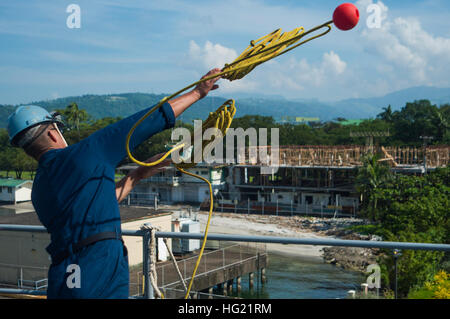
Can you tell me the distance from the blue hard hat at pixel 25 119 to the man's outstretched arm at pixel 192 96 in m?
0.48

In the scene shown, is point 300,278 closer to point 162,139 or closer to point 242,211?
point 242,211

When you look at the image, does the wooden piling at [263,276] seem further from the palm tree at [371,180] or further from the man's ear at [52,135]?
the man's ear at [52,135]

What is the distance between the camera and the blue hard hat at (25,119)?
1.82 metres

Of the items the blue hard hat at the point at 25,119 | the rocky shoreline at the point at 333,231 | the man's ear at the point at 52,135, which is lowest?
the rocky shoreline at the point at 333,231

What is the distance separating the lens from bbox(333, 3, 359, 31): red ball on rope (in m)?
1.62

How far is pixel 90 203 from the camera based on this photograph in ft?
5.65

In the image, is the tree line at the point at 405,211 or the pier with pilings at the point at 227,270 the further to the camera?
the pier with pilings at the point at 227,270

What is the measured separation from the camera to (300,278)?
25.9 m

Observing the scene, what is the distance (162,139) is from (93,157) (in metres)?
52.4

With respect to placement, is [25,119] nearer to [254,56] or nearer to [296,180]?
[254,56]

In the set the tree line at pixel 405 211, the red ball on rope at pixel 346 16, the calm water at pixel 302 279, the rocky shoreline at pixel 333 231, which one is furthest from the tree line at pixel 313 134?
the red ball on rope at pixel 346 16

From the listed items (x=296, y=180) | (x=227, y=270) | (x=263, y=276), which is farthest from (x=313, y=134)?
(x=227, y=270)
